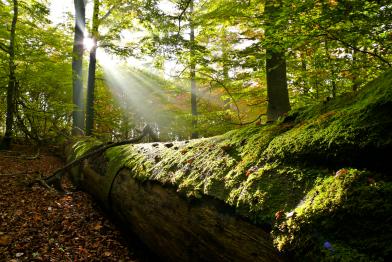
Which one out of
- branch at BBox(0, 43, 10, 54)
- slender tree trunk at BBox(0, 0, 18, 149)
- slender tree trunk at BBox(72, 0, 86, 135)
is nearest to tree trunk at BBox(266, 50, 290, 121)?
slender tree trunk at BBox(0, 0, 18, 149)

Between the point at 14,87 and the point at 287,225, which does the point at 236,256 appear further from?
the point at 14,87

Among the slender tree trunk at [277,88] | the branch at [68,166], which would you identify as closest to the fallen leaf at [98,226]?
the branch at [68,166]

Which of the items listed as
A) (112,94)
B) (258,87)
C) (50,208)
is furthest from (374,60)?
(112,94)

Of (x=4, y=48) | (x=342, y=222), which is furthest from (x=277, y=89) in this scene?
(x=4, y=48)

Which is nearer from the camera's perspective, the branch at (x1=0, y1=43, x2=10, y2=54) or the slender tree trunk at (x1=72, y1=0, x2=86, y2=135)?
the branch at (x1=0, y1=43, x2=10, y2=54)

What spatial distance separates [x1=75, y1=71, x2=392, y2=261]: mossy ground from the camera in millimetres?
1515

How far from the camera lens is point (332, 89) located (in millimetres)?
9094

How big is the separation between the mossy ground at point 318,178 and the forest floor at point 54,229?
1.96 m

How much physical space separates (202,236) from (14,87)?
11.5m

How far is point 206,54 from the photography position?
8320 mm

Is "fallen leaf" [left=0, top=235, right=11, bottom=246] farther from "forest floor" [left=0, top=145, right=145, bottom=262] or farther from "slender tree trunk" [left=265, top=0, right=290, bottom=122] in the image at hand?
"slender tree trunk" [left=265, top=0, right=290, bottom=122]

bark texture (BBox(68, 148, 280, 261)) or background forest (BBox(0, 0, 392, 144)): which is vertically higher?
background forest (BBox(0, 0, 392, 144))

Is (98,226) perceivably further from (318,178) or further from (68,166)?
(318,178)

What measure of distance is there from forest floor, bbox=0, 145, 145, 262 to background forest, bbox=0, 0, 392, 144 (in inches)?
122
